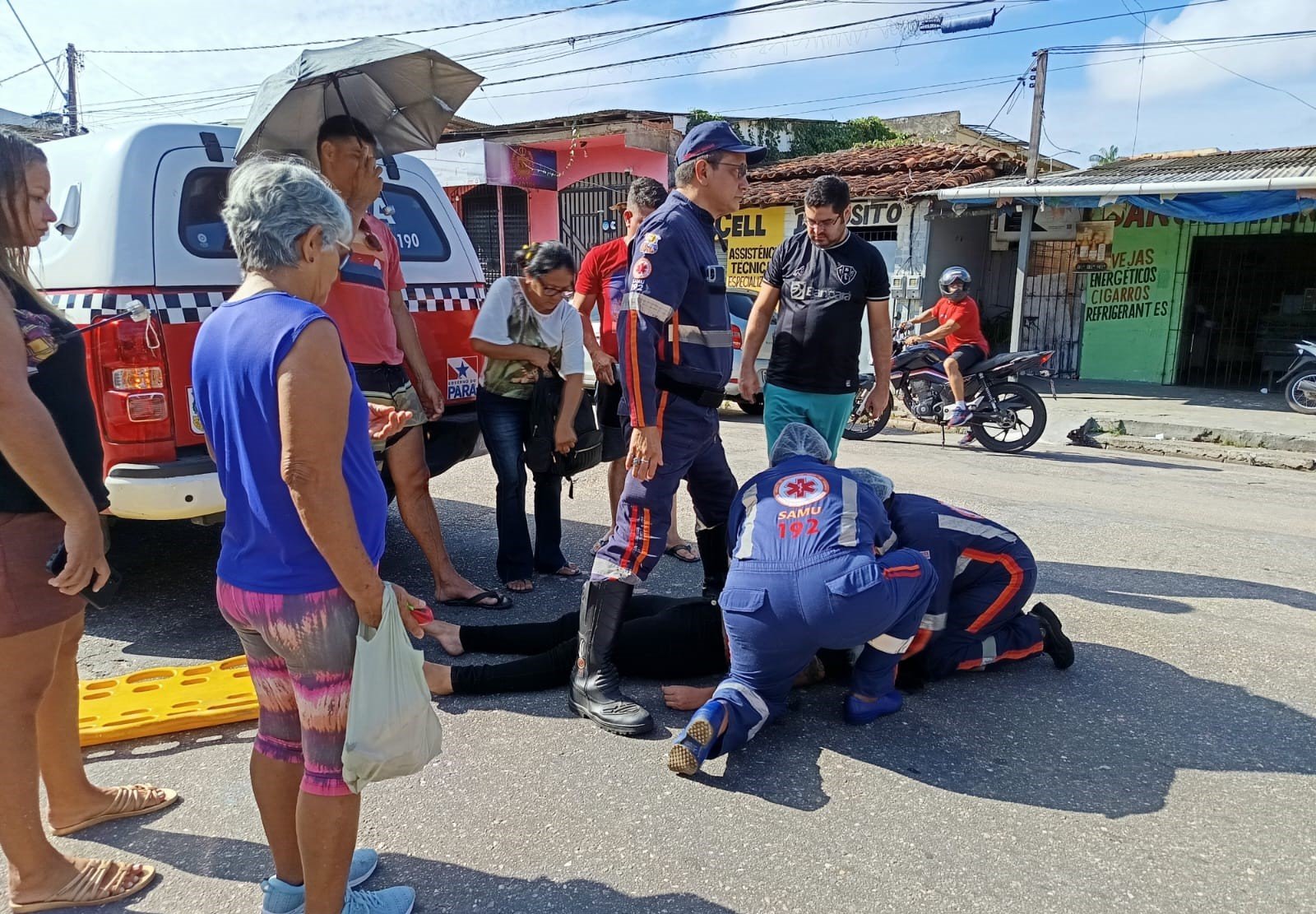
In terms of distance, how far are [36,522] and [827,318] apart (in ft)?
10.5

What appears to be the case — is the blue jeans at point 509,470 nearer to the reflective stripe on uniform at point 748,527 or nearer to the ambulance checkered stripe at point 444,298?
the ambulance checkered stripe at point 444,298

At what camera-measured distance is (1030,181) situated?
1318cm

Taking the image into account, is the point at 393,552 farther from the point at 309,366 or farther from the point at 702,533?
the point at 309,366

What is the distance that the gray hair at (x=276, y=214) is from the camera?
1.87 m

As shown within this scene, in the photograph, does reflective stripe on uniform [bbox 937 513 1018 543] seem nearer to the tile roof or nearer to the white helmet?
the white helmet

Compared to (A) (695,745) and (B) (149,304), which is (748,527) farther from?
(B) (149,304)

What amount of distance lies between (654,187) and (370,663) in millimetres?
3774

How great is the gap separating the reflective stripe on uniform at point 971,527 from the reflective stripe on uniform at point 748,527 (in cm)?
75

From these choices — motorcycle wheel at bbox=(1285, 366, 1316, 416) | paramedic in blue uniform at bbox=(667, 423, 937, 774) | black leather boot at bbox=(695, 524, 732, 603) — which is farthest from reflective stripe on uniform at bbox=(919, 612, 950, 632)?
motorcycle wheel at bbox=(1285, 366, 1316, 416)

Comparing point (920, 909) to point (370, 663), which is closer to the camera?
point (370, 663)

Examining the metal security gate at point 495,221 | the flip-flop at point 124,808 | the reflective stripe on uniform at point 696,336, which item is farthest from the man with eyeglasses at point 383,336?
the metal security gate at point 495,221

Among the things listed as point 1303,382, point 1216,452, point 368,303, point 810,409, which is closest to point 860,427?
point 1216,452

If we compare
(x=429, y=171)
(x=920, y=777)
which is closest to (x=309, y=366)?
(x=920, y=777)

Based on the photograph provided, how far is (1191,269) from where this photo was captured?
14172mm
